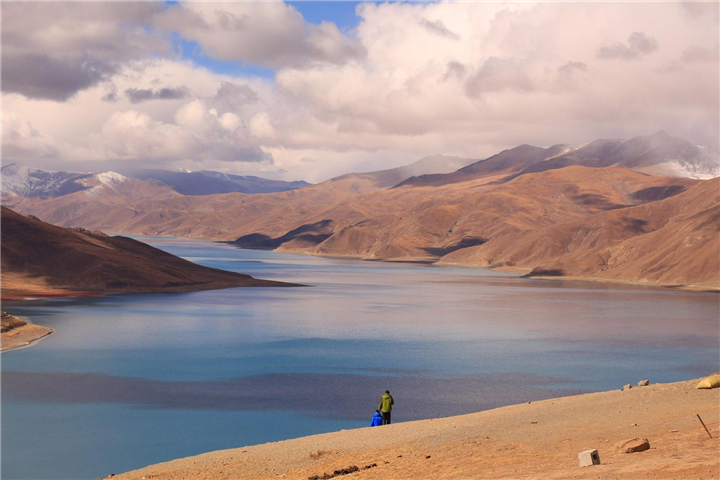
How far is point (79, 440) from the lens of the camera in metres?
46.8

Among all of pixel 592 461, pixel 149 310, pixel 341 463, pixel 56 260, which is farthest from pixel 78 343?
pixel 56 260

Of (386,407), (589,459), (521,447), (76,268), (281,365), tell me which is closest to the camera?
(589,459)

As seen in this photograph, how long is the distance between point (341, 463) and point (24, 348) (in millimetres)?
70550

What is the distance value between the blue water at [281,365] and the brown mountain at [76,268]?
19491 millimetres

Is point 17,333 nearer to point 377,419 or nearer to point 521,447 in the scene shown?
point 377,419

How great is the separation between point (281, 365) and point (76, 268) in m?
114

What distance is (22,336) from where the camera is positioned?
312 feet

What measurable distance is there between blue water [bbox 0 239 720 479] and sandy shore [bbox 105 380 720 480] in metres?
13.5

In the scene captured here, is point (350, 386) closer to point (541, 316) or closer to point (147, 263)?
point (541, 316)

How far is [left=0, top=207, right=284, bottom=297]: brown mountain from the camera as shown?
164125 mm

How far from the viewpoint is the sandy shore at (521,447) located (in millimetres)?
22641

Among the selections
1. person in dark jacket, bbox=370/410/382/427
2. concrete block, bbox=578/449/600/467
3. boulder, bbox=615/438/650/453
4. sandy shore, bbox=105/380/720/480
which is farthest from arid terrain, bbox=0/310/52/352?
concrete block, bbox=578/449/600/467

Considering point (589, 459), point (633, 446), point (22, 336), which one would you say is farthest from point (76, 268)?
point (589, 459)

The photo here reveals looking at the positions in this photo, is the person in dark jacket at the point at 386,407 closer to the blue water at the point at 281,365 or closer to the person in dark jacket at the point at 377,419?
the person in dark jacket at the point at 377,419
